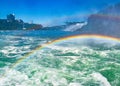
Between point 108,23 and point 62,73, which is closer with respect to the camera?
point 62,73

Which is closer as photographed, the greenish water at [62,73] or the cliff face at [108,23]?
the greenish water at [62,73]

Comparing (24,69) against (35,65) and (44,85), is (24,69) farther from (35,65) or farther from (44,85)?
(44,85)

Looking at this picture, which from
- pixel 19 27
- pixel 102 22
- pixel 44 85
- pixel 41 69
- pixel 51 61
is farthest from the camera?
pixel 19 27

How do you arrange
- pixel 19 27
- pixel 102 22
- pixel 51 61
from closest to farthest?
1. pixel 51 61
2. pixel 102 22
3. pixel 19 27

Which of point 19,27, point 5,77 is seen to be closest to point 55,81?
point 5,77

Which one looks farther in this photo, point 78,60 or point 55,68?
point 78,60

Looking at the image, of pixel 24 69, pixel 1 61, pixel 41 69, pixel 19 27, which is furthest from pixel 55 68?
pixel 19 27

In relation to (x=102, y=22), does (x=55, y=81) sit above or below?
below

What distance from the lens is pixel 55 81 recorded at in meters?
13.2

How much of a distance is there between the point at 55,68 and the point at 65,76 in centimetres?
223

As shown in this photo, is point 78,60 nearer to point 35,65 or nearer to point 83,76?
point 35,65

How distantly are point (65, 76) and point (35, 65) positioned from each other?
144 inches

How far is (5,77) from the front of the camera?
46.0 feet

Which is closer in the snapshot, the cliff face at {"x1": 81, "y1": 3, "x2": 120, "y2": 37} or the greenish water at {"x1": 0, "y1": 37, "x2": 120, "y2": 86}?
the greenish water at {"x1": 0, "y1": 37, "x2": 120, "y2": 86}
